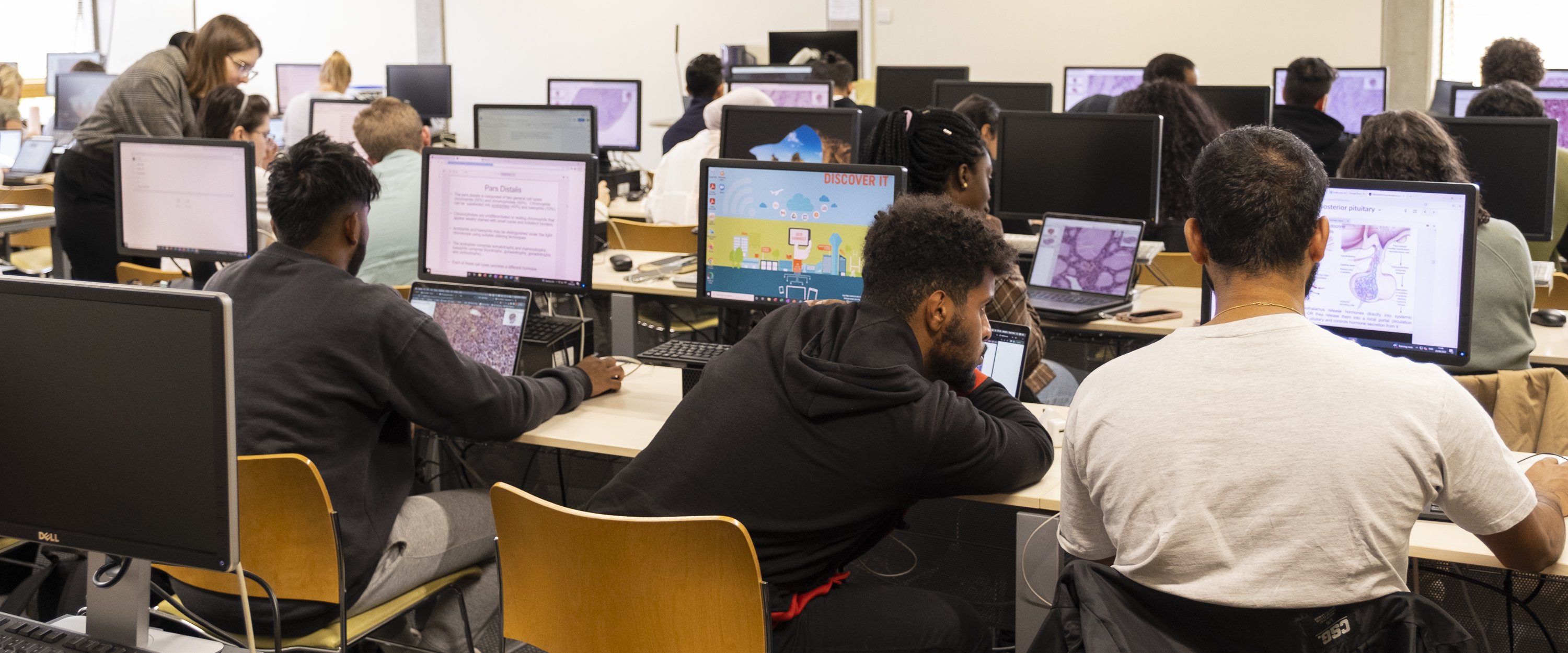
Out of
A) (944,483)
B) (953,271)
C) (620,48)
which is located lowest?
(944,483)

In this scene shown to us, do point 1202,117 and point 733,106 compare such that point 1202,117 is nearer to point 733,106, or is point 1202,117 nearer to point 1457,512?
point 733,106

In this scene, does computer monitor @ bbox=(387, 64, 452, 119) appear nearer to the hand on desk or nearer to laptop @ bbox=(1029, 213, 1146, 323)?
laptop @ bbox=(1029, 213, 1146, 323)

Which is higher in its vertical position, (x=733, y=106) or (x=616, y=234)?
(x=733, y=106)

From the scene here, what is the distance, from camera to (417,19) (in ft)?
32.8

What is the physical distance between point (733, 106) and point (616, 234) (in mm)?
911

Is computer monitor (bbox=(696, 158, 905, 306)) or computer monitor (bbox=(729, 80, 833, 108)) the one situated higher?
computer monitor (bbox=(729, 80, 833, 108))

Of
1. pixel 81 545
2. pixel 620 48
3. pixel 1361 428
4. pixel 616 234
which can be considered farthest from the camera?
pixel 620 48

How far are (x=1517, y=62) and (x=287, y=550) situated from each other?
5.62m

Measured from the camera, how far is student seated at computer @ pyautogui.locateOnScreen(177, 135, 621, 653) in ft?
6.67

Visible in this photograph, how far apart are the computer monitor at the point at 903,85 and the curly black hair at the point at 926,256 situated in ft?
18.1

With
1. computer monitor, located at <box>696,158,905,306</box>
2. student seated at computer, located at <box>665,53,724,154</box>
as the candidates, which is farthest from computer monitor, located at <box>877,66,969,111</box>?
computer monitor, located at <box>696,158,905,306</box>


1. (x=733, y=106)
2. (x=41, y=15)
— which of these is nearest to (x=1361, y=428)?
(x=733, y=106)

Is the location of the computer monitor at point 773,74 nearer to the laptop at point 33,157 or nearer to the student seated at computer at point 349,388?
the laptop at point 33,157

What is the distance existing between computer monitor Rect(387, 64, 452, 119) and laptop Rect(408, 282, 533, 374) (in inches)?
225
